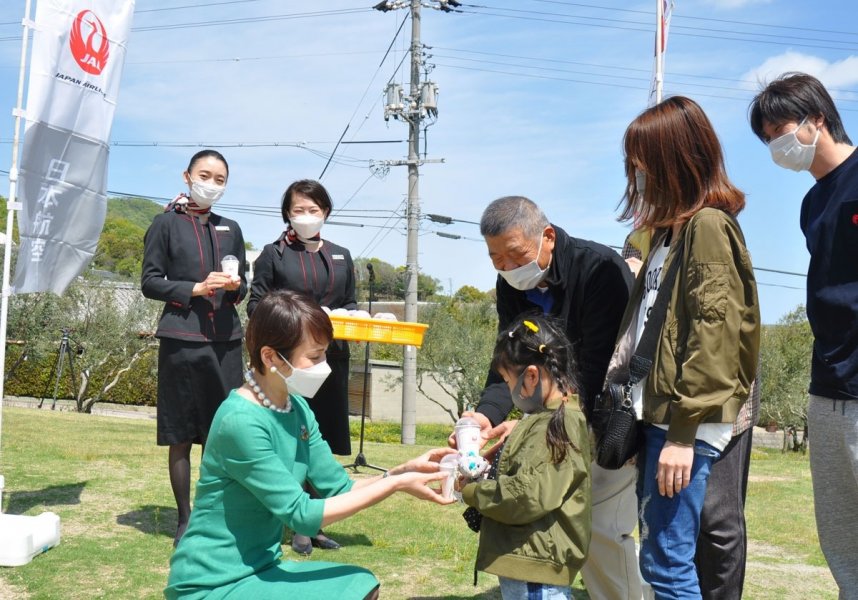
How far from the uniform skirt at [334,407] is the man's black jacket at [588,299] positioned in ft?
5.32

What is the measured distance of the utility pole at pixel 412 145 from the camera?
1101 inches

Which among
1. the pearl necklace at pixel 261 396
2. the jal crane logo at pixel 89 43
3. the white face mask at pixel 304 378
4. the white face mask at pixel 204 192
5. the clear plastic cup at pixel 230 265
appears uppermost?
the jal crane logo at pixel 89 43

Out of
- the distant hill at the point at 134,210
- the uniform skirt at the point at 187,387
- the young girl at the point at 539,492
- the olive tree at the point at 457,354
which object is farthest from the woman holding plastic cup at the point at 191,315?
the distant hill at the point at 134,210

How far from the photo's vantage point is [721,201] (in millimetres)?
2689

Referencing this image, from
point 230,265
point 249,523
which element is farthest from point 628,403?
point 230,265

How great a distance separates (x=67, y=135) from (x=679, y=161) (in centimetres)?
401

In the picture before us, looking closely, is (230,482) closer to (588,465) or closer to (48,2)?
(588,465)

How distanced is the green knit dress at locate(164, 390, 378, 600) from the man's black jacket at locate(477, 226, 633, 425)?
1195mm

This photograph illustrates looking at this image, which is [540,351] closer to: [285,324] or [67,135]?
[285,324]

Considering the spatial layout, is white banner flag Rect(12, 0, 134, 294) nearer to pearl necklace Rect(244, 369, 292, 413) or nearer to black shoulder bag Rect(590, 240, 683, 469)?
pearl necklace Rect(244, 369, 292, 413)

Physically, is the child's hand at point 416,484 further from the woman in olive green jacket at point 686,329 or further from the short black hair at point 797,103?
the short black hair at point 797,103

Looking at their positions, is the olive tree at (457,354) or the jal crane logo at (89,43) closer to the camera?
the jal crane logo at (89,43)

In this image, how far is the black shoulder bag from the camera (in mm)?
2654

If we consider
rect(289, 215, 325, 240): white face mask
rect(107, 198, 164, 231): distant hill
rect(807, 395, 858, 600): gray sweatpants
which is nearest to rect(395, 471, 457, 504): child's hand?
rect(807, 395, 858, 600): gray sweatpants
